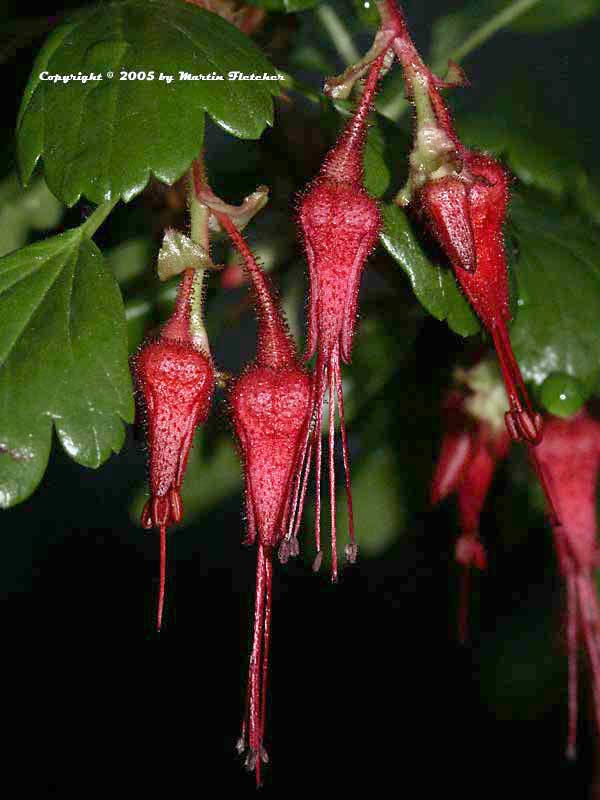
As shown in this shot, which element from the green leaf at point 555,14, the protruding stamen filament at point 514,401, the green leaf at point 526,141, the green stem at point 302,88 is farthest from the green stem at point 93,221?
the green leaf at point 555,14

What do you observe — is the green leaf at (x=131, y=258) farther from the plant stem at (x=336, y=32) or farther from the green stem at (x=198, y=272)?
the plant stem at (x=336, y=32)

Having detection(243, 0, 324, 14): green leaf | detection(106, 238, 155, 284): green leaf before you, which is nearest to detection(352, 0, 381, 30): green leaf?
detection(243, 0, 324, 14): green leaf

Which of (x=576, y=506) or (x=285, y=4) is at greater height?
(x=285, y=4)

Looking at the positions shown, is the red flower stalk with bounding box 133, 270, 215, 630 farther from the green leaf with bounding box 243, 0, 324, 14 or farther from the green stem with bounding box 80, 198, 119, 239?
the green leaf with bounding box 243, 0, 324, 14

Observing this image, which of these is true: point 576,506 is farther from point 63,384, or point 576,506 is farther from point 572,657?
point 63,384

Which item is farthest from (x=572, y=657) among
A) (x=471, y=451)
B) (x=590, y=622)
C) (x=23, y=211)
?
(x=23, y=211)

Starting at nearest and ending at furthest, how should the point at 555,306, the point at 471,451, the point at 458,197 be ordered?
the point at 458,197 → the point at 555,306 → the point at 471,451

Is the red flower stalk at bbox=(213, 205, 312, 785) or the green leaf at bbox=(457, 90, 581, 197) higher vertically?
the green leaf at bbox=(457, 90, 581, 197)
